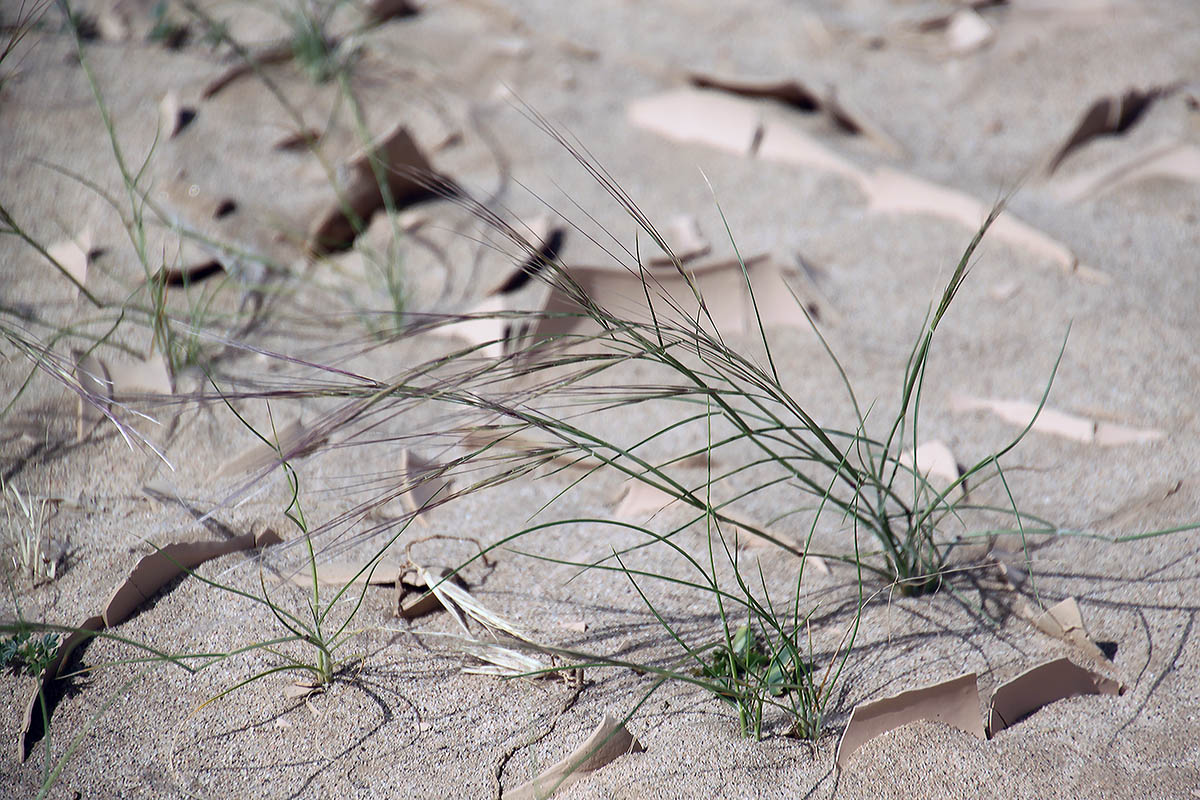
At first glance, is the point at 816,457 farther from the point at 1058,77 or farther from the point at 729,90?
the point at 1058,77

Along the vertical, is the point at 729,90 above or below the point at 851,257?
above

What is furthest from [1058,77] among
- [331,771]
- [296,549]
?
[331,771]

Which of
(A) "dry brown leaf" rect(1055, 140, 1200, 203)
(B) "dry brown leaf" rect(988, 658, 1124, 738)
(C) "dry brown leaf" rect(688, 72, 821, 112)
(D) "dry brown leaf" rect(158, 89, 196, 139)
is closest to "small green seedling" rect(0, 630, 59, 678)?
(B) "dry brown leaf" rect(988, 658, 1124, 738)

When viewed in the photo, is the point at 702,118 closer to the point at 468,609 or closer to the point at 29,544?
the point at 468,609

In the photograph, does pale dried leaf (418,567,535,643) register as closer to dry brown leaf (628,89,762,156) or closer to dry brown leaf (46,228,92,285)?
dry brown leaf (46,228,92,285)

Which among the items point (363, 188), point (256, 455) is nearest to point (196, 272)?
point (363, 188)
